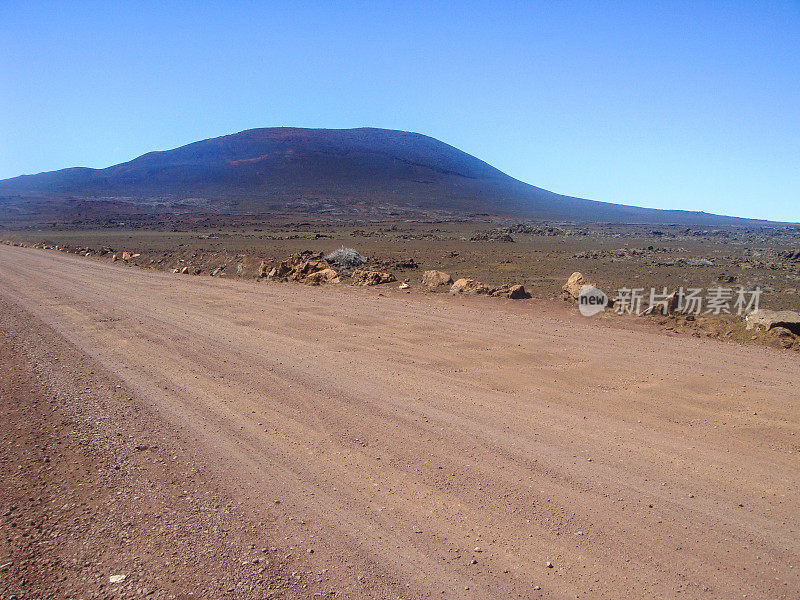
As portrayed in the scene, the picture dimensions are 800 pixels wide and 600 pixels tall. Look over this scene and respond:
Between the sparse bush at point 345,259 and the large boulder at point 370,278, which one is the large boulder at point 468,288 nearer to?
the large boulder at point 370,278

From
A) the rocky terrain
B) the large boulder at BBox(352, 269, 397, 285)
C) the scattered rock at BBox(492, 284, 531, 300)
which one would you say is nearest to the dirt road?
the rocky terrain

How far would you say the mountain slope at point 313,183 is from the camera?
3883 inches

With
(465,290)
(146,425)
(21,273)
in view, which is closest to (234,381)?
(146,425)

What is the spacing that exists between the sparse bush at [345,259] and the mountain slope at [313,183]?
212 ft

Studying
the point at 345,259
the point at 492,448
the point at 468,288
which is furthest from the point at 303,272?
the point at 492,448

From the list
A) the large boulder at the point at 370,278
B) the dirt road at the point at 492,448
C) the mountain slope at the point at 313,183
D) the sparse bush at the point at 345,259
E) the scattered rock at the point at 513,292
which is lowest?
the dirt road at the point at 492,448

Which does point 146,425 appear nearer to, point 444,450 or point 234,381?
point 234,381

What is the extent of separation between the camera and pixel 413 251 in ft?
99.3

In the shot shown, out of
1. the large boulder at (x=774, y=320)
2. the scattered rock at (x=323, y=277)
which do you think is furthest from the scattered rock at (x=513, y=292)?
the scattered rock at (x=323, y=277)

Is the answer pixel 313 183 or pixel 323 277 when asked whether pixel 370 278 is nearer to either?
pixel 323 277

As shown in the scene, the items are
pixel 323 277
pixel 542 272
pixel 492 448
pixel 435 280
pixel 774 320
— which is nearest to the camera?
pixel 492 448

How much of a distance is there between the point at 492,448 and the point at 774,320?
7.22 meters

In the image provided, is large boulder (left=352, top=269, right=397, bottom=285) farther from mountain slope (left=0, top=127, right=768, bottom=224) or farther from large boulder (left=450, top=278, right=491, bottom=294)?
mountain slope (left=0, top=127, right=768, bottom=224)

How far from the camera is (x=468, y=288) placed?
1510cm
